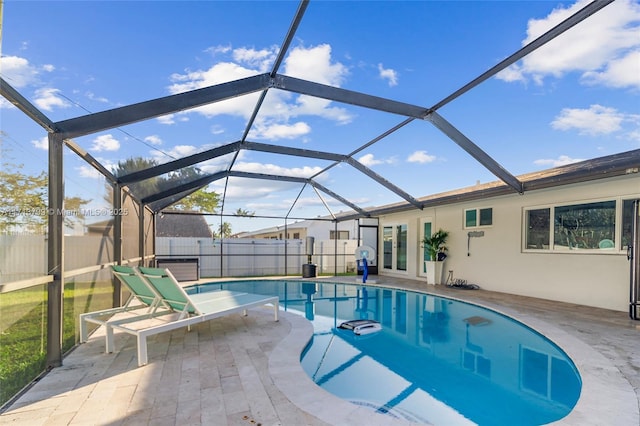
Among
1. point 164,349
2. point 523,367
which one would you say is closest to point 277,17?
point 164,349

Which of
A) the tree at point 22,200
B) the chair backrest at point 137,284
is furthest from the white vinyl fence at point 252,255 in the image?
the tree at point 22,200

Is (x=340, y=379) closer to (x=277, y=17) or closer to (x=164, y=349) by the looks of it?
(x=164, y=349)

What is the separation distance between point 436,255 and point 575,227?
12.7 ft

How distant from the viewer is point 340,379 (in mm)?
3625

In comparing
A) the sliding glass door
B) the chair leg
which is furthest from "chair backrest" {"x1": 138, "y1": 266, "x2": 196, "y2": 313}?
the sliding glass door

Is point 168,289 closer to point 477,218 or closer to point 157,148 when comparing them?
point 157,148

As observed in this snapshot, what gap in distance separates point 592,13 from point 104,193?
6564mm

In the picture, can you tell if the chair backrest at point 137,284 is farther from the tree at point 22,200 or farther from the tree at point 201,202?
the tree at point 201,202

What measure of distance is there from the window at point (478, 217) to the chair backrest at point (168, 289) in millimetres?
7989

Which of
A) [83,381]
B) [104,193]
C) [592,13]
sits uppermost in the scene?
[592,13]

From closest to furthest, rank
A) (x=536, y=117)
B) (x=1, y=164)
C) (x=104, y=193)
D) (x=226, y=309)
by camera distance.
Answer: (x=1, y=164), (x=226, y=309), (x=104, y=193), (x=536, y=117)

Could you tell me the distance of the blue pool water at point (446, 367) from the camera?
304 centimetres

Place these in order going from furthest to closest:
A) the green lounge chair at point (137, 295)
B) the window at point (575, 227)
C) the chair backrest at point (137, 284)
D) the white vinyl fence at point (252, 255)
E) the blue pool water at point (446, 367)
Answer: the white vinyl fence at point (252, 255)
the window at point (575, 227)
the chair backrest at point (137, 284)
the green lounge chair at point (137, 295)
the blue pool water at point (446, 367)

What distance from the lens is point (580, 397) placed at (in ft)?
9.62
